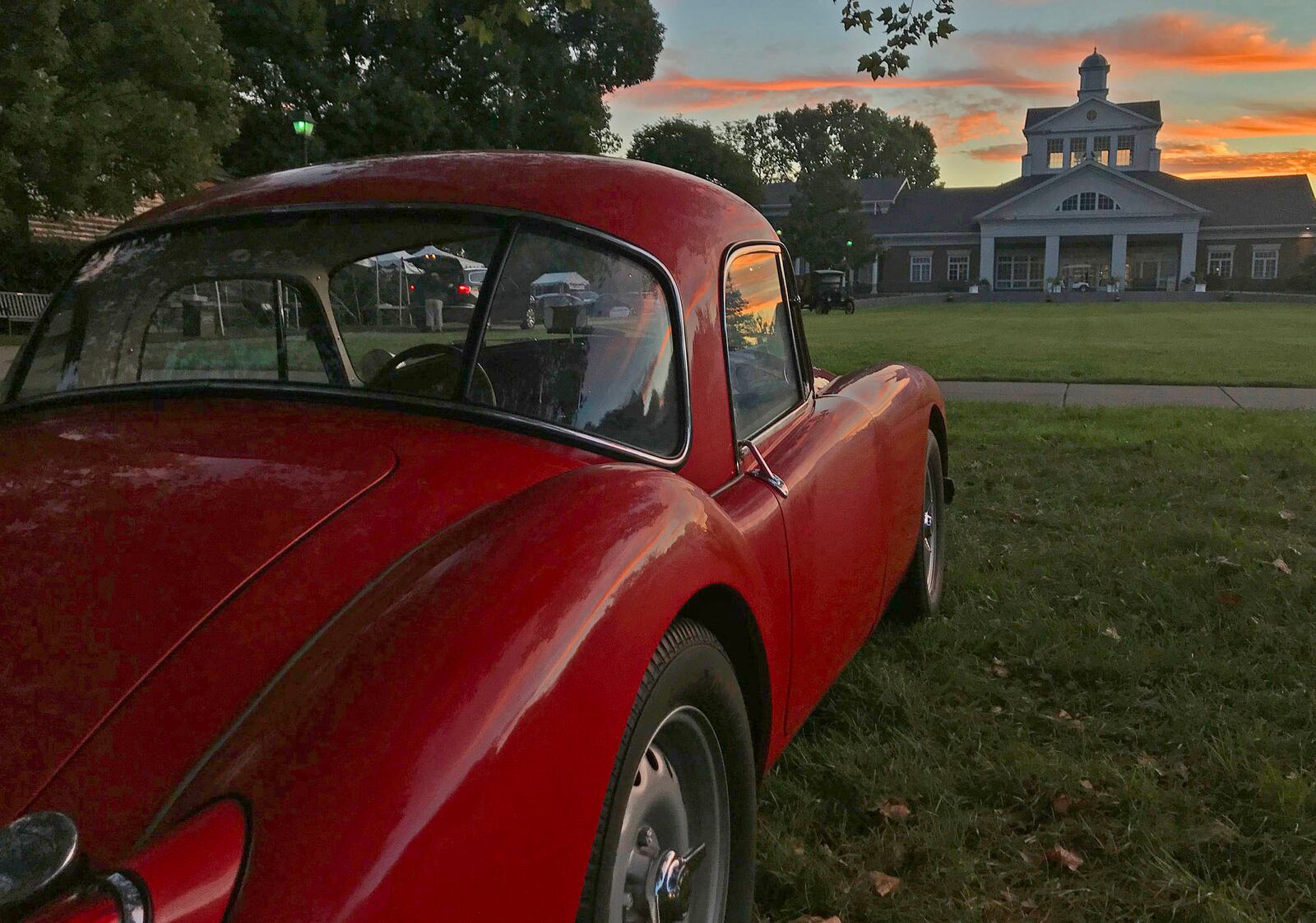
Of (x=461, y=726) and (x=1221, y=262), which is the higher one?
(x=461, y=726)

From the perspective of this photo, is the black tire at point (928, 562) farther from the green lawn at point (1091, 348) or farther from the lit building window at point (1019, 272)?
the lit building window at point (1019, 272)

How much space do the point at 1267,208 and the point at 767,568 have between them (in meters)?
74.5

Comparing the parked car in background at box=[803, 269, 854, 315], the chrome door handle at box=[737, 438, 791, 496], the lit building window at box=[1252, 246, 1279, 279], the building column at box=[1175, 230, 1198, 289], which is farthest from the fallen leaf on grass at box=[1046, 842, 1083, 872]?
the lit building window at box=[1252, 246, 1279, 279]

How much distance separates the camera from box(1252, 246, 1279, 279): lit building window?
6425 centimetres

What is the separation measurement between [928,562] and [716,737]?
2.50 metres

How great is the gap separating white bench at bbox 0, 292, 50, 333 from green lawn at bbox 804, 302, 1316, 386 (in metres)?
14.7

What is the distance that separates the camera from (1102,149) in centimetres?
7200

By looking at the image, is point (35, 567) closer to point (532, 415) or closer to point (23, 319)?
point (532, 415)

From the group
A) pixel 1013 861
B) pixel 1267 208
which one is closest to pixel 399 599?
pixel 1013 861

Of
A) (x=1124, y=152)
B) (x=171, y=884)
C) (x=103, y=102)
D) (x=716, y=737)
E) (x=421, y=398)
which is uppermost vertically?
(x=1124, y=152)

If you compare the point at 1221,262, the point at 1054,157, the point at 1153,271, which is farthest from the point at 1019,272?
the point at 1221,262

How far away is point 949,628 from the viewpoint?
160 inches

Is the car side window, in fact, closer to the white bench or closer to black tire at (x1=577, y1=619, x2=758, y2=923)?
black tire at (x1=577, y1=619, x2=758, y2=923)

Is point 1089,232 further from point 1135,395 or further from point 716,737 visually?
point 716,737
